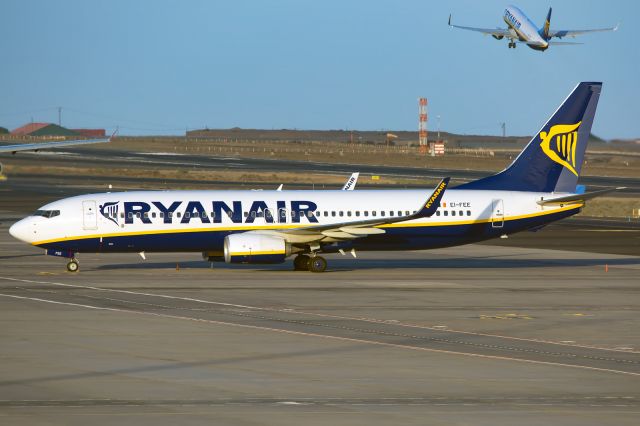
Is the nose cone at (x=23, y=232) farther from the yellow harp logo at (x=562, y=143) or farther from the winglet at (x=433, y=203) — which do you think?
the yellow harp logo at (x=562, y=143)

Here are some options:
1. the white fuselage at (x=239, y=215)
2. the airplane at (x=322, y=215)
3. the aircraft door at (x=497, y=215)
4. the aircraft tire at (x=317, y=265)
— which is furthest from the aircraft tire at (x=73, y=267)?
the aircraft door at (x=497, y=215)

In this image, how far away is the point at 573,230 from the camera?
76.5m

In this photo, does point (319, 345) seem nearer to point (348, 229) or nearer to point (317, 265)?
point (348, 229)

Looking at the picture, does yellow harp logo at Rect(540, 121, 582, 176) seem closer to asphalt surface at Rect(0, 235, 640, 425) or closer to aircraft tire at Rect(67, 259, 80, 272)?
asphalt surface at Rect(0, 235, 640, 425)

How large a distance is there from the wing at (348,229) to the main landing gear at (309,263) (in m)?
1.00

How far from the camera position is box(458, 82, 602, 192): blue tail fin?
179ft

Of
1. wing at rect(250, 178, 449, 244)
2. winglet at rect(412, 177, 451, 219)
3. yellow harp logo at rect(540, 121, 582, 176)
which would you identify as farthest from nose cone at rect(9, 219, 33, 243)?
yellow harp logo at rect(540, 121, 582, 176)

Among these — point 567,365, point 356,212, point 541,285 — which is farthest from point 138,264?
point 567,365

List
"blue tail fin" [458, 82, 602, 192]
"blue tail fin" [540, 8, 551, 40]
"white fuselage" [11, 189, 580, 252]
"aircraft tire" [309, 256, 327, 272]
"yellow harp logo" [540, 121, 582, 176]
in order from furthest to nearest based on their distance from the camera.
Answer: "blue tail fin" [540, 8, 551, 40] → "yellow harp logo" [540, 121, 582, 176] → "blue tail fin" [458, 82, 602, 192] → "aircraft tire" [309, 256, 327, 272] → "white fuselage" [11, 189, 580, 252]

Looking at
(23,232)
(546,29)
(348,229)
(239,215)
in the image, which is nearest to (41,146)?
(23,232)

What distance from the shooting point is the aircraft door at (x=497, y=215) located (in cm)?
5328

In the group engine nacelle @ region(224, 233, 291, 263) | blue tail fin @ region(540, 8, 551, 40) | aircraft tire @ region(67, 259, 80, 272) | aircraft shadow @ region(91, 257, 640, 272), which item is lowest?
aircraft shadow @ region(91, 257, 640, 272)

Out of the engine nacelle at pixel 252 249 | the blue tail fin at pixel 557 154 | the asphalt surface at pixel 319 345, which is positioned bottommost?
the asphalt surface at pixel 319 345

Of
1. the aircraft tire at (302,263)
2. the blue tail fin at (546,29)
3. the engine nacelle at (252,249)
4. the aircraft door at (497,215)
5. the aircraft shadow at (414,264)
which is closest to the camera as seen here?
the engine nacelle at (252,249)
